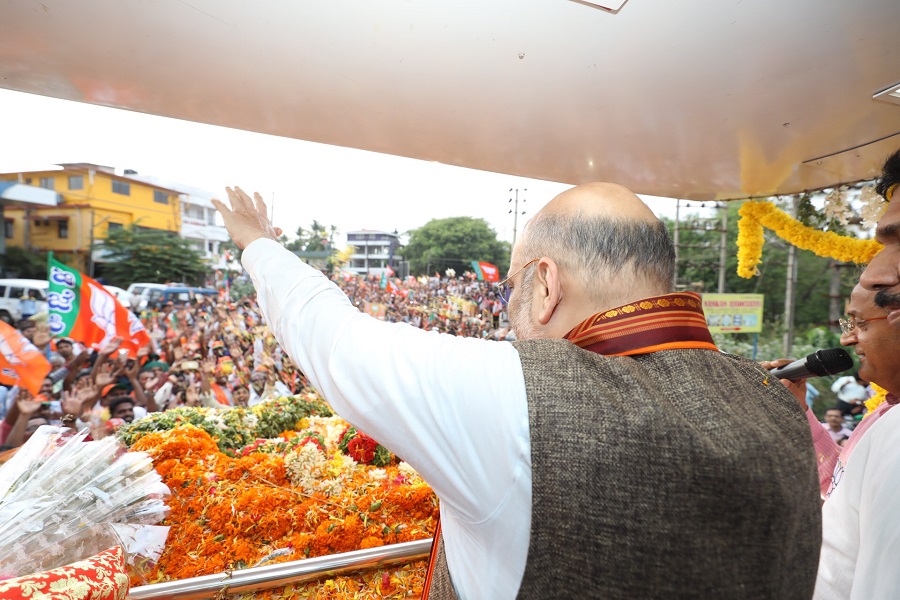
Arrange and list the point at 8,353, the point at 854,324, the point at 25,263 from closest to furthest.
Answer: the point at 854,324 < the point at 8,353 < the point at 25,263

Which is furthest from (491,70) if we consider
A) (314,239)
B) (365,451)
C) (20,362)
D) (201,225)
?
(20,362)

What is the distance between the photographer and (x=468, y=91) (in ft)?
6.15

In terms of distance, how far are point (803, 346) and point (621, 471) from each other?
8125 millimetres

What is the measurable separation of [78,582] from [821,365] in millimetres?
2176

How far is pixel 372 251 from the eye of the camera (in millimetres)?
3594

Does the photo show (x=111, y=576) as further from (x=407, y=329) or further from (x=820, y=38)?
(x=820, y=38)

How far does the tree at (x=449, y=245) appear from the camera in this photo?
11.8 feet

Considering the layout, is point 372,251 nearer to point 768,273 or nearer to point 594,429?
point 594,429

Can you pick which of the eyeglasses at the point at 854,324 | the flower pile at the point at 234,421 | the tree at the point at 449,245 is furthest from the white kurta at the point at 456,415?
the tree at the point at 449,245

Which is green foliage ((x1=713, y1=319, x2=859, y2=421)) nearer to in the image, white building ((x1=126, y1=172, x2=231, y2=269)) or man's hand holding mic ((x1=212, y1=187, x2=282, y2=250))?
white building ((x1=126, y1=172, x2=231, y2=269))

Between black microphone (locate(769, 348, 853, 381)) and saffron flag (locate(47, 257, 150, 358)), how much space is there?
350 centimetres

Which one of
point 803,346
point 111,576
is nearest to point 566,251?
point 111,576

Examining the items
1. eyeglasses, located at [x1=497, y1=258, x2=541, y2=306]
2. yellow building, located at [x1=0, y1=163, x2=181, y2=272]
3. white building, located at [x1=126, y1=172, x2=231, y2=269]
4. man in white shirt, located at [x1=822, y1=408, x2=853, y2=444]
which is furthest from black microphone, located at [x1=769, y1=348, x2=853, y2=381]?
man in white shirt, located at [x1=822, y1=408, x2=853, y2=444]

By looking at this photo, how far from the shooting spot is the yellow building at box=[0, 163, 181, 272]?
279cm
